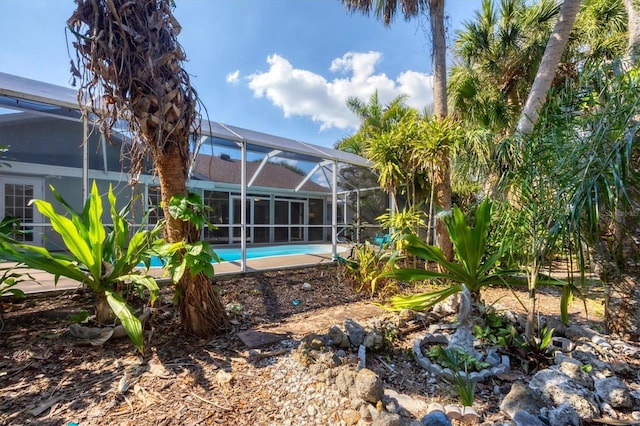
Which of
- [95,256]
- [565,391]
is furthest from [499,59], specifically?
[95,256]

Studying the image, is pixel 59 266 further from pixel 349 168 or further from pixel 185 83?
pixel 349 168

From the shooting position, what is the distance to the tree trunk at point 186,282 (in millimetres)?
2568

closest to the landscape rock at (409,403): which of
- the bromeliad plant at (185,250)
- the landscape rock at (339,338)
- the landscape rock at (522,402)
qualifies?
the landscape rock at (522,402)

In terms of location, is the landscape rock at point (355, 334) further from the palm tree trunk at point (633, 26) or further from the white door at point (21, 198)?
the white door at point (21, 198)

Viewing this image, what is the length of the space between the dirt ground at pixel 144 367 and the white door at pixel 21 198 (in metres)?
4.85

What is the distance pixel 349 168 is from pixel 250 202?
425 cm

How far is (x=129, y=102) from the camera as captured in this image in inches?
91.1

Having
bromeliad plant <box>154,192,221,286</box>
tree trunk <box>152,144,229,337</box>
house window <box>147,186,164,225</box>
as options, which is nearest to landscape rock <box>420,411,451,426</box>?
bromeliad plant <box>154,192,221,286</box>

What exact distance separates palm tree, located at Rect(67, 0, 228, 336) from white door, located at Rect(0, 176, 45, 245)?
21.9ft

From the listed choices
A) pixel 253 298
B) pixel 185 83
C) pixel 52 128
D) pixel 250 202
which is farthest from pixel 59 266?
pixel 250 202

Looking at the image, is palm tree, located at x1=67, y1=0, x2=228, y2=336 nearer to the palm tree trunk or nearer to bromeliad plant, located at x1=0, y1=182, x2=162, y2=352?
bromeliad plant, located at x1=0, y1=182, x2=162, y2=352

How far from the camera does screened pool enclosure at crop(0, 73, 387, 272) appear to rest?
13.6 feet

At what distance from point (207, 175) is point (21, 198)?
4674 mm

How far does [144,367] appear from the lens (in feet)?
7.36
